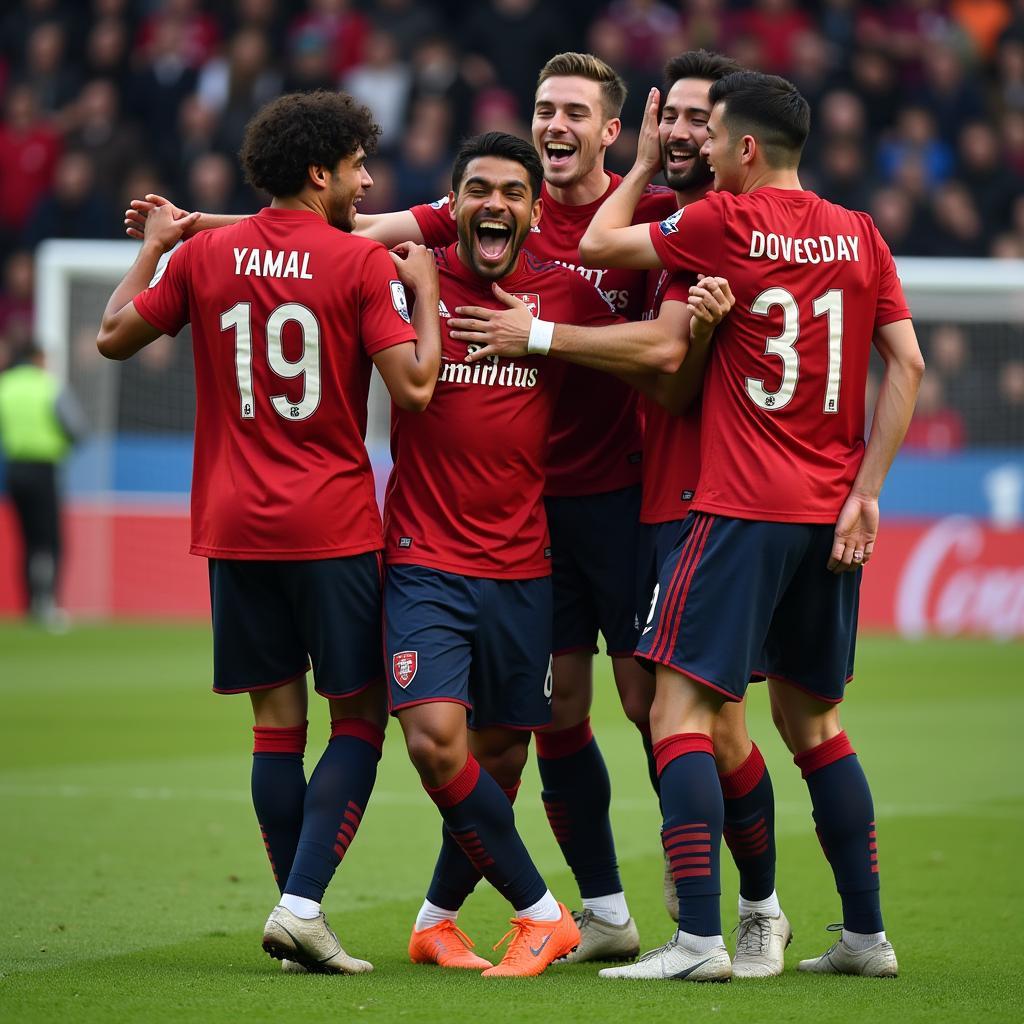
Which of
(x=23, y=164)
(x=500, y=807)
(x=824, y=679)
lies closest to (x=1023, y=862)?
(x=824, y=679)

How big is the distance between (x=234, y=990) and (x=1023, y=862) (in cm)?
357

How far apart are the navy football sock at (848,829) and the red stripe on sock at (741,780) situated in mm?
176

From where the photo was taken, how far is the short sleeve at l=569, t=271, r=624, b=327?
5.45 meters

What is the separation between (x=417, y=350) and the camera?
503 centimetres

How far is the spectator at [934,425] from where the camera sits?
17328 millimetres

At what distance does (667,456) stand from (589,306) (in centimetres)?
53

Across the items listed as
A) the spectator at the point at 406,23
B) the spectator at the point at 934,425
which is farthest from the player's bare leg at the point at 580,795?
the spectator at the point at 406,23

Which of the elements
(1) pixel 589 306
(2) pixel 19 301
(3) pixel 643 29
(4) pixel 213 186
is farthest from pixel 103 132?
(1) pixel 589 306

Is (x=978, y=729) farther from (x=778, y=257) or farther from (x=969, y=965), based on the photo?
(x=778, y=257)

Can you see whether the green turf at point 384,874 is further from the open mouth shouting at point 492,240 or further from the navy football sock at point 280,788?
the open mouth shouting at point 492,240

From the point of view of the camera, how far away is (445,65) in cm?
1931

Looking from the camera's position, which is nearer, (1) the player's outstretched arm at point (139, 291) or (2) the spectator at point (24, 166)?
(1) the player's outstretched arm at point (139, 291)

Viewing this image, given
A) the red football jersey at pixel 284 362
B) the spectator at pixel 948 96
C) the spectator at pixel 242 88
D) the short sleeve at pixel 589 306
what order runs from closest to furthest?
the red football jersey at pixel 284 362 < the short sleeve at pixel 589 306 < the spectator at pixel 948 96 < the spectator at pixel 242 88

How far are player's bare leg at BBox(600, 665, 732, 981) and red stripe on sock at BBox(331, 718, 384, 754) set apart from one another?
834mm
